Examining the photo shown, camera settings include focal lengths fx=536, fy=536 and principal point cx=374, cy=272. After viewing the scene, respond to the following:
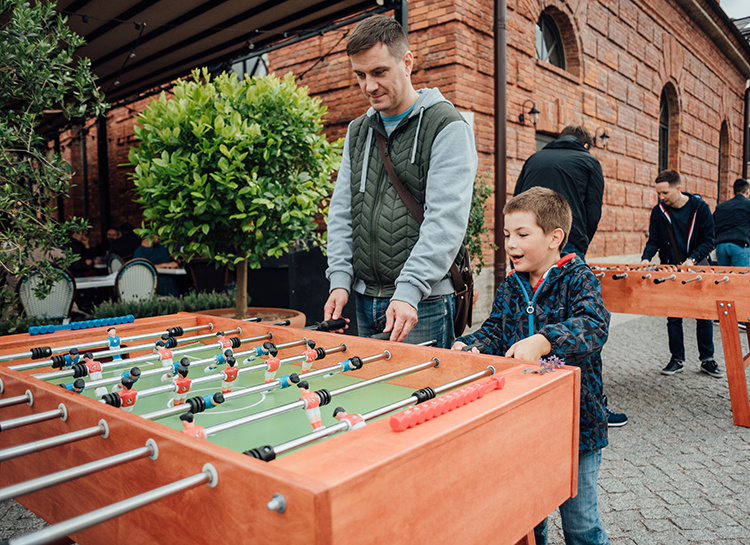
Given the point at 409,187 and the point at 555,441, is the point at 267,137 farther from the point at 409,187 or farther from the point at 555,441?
the point at 555,441

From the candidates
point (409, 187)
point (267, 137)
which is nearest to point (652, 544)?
point (409, 187)

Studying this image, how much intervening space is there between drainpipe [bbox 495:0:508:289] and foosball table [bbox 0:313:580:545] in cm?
565

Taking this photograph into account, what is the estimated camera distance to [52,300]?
4961 mm

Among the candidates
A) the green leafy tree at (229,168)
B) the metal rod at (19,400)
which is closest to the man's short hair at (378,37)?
the metal rod at (19,400)

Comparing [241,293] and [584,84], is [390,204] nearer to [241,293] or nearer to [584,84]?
[241,293]

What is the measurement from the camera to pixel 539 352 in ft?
4.80

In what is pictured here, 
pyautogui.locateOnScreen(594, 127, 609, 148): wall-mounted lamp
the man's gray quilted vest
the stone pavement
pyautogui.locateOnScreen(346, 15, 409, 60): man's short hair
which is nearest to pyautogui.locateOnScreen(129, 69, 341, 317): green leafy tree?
the man's gray quilted vest

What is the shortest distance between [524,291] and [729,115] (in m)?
21.6

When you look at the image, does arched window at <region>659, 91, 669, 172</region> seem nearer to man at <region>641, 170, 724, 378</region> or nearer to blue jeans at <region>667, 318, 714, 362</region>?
man at <region>641, 170, 724, 378</region>

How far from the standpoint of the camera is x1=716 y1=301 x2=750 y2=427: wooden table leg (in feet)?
12.3

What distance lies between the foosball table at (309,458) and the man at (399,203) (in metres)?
0.55

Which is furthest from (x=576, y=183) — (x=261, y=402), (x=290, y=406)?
(x=290, y=406)

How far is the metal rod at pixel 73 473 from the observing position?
2.26 ft

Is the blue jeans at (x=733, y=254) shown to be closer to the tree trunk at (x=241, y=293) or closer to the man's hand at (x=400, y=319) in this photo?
the tree trunk at (x=241, y=293)
